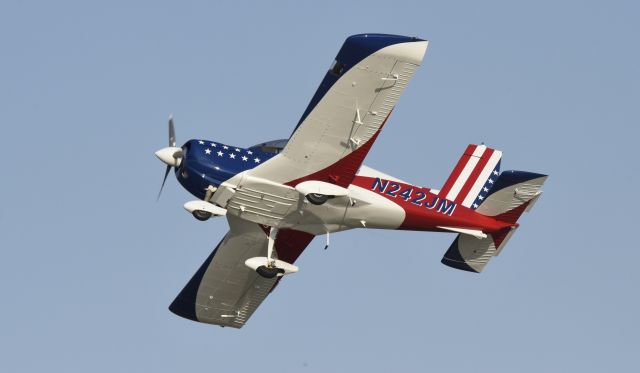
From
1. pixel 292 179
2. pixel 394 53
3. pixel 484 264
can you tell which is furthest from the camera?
pixel 484 264

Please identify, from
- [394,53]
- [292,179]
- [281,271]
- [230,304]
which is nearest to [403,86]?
[394,53]

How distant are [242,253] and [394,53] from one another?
308 inches

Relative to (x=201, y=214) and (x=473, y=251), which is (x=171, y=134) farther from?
(x=473, y=251)

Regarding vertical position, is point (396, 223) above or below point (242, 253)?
above

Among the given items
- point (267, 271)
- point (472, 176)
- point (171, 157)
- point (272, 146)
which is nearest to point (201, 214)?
point (171, 157)

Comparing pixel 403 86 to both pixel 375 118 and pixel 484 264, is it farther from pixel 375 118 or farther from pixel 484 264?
pixel 484 264

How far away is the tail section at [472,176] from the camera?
33.0 meters

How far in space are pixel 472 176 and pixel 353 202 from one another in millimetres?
3836

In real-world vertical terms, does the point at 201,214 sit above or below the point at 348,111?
below

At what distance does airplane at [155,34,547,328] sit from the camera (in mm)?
28828

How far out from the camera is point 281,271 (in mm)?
31203

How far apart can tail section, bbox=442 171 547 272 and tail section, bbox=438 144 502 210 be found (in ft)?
0.59

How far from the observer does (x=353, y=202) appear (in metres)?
31.0

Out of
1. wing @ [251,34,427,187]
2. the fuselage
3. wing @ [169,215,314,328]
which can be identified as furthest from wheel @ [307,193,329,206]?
wing @ [169,215,314,328]
